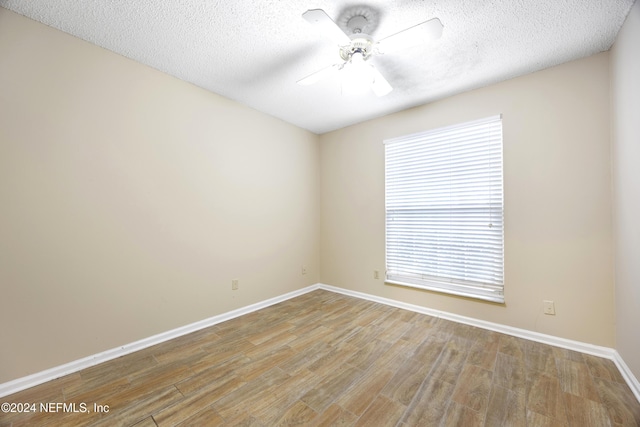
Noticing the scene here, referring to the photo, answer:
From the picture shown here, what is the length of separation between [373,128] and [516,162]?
178 centimetres

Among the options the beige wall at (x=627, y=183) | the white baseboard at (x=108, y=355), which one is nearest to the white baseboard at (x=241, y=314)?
the white baseboard at (x=108, y=355)

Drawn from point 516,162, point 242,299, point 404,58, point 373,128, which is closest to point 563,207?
point 516,162

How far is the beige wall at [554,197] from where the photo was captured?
82.2 inches

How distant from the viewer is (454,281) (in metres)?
2.80

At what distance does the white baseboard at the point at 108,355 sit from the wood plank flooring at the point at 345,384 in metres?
0.07

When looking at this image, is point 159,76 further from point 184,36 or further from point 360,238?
point 360,238

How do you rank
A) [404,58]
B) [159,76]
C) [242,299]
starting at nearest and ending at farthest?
[404,58]
[159,76]
[242,299]

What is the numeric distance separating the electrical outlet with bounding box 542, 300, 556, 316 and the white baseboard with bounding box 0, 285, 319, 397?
309 cm

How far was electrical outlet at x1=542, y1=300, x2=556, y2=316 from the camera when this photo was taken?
226 cm

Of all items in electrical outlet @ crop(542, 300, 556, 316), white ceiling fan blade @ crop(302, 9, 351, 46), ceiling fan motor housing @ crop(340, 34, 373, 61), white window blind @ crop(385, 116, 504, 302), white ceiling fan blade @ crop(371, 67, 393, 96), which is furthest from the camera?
white window blind @ crop(385, 116, 504, 302)

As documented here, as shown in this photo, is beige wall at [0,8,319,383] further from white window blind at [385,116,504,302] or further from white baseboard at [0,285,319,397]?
white window blind at [385,116,504,302]

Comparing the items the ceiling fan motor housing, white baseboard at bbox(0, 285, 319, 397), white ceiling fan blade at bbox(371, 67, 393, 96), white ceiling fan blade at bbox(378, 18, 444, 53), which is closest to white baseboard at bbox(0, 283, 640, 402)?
white baseboard at bbox(0, 285, 319, 397)

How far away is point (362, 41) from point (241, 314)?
10.0 ft

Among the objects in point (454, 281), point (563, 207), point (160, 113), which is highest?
point (160, 113)
